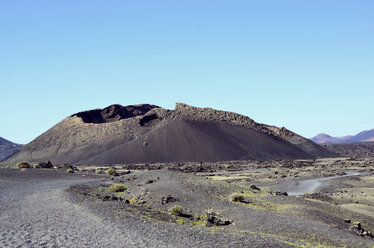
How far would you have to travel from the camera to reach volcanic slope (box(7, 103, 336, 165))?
100 metres

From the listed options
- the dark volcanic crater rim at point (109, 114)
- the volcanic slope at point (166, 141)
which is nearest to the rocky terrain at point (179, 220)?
the volcanic slope at point (166, 141)

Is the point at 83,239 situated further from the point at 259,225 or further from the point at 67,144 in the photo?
the point at 67,144

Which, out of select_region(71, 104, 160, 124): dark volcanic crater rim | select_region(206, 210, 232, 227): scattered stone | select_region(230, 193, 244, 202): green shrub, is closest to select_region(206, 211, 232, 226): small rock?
select_region(206, 210, 232, 227): scattered stone

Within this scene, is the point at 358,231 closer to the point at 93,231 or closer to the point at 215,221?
the point at 215,221

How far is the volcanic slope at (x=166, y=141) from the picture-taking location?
100 meters

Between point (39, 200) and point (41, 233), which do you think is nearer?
point (41, 233)

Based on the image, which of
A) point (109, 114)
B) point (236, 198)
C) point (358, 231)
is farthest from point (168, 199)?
point (109, 114)

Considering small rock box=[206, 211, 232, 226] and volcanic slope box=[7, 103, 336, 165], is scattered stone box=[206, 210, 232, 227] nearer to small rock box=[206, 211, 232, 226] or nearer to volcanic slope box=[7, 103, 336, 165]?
small rock box=[206, 211, 232, 226]

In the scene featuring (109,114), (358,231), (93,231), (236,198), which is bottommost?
(358,231)

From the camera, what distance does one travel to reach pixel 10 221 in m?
14.9

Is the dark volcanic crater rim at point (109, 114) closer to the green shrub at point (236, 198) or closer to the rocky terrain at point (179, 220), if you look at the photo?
the rocky terrain at point (179, 220)

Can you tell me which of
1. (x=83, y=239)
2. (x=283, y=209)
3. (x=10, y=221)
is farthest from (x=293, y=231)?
(x=10, y=221)

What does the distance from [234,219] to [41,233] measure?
7.62m

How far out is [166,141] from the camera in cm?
10331
